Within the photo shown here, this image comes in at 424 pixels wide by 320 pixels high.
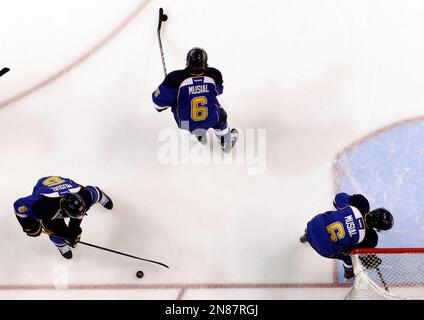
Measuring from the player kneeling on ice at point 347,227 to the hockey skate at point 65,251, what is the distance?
1516 mm

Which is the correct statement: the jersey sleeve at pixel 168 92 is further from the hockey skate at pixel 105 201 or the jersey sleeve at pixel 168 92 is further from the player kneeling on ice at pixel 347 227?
the player kneeling on ice at pixel 347 227

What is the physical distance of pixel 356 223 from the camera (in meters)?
2.55

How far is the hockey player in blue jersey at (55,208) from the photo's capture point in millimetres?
2578

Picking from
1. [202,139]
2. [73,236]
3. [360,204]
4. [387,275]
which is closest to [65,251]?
[73,236]

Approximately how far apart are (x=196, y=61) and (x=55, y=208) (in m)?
1.13

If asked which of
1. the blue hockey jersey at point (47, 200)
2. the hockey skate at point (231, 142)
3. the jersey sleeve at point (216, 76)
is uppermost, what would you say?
the jersey sleeve at point (216, 76)

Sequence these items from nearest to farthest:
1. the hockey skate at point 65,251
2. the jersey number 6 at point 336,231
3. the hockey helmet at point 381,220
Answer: the hockey helmet at point 381,220
the jersey number 6 at point 336,231
the hockey skate at point 65,251

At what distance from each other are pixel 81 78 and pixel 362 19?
2.15 metres

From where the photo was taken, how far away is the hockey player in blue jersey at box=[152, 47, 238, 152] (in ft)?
8.82

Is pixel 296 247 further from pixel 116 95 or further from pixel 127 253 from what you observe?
pixel 116 95

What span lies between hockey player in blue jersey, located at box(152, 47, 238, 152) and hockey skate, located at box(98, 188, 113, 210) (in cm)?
70

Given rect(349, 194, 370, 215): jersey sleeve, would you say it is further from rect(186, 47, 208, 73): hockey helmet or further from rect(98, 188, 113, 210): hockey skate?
rect(98, 188, 113, 210): hockey skate

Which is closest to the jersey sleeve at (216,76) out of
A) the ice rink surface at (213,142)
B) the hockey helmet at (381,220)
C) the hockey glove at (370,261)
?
the ice rink surface at (213,142)

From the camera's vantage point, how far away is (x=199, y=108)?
2.77 m
